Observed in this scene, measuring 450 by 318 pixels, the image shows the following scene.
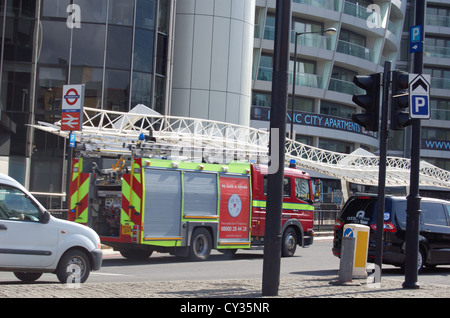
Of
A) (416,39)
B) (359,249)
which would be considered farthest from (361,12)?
(359,249)

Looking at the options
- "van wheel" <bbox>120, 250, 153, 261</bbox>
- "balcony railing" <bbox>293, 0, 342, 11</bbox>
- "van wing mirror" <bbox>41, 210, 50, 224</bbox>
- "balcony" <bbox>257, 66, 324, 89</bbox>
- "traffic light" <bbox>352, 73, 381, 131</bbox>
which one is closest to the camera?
"van wing mirror" <bbox>41, 210, 50, 224</bbox>

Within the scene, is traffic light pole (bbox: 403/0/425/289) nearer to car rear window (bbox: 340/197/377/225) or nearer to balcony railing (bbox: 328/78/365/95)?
car rear window (bbox: 340/197/377/225)

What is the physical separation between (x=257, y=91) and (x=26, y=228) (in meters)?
43.2

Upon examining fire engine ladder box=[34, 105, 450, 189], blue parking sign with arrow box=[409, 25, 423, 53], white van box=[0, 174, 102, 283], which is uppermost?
blue parking sign with arrow box=[409, 25, 423, 53]

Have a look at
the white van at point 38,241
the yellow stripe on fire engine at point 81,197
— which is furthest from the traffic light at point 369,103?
the yellow stripe on fire engine at point 81,197

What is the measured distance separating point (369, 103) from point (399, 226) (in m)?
4.87

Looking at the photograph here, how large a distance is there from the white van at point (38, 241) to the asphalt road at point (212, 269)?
116cm

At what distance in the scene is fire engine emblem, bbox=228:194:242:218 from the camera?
61.2 ft

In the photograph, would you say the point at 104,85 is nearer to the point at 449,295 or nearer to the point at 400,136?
the point at 449,295

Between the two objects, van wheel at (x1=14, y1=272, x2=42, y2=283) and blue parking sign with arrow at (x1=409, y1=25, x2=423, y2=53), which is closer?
van wheel at (x1=14, y1=272, x2=42, y2=283)

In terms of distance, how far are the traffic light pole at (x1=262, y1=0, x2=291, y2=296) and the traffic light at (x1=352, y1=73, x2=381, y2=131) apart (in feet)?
7.90

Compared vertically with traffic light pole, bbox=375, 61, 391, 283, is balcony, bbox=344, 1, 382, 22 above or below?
above

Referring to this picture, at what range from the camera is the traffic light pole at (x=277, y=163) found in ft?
32.6

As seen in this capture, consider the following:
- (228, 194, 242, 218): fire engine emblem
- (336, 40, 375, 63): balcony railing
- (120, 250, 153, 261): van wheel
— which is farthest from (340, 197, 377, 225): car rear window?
(336, 40, 375, 63): balcony railing
